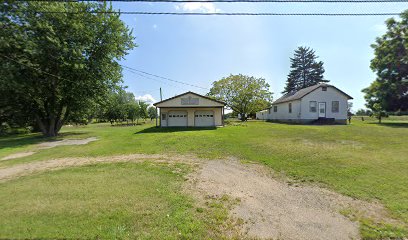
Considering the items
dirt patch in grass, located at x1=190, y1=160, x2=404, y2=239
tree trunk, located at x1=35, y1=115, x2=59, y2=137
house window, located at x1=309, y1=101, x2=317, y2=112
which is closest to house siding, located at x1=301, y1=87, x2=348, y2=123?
house window, located at x1=309, y1=101, x2=317, y2=112

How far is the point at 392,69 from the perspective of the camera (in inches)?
1032

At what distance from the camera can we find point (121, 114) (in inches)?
1870

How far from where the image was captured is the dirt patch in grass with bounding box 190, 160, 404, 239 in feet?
11.5

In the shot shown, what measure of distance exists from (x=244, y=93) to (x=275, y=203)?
3064 centimetres

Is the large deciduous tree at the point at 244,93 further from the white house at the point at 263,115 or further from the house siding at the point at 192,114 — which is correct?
the house siding at the point at 192,114

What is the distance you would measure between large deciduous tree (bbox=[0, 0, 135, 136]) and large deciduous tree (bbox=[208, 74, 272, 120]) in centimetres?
1776

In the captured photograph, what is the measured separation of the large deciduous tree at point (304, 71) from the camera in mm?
54562

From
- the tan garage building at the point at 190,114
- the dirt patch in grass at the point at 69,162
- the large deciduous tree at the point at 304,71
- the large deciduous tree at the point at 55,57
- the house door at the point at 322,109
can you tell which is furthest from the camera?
the large deciduous tree at the point at 304,71

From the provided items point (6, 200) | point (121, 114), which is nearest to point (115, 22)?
point (6, 200)

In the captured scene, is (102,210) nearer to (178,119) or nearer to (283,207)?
(283,207)

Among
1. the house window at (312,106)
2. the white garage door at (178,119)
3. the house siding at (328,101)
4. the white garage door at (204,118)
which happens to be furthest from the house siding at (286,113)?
the white garage door at (178,119)

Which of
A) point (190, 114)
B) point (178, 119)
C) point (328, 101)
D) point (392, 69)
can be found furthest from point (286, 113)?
point (178, 119)

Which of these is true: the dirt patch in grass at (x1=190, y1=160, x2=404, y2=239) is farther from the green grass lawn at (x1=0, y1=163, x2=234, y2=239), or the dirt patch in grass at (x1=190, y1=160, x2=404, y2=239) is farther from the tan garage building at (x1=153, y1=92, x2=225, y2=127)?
the tan garage building at (x1=153, y1=92, x2=225, y2=127)

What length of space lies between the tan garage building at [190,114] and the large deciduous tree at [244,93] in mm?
10915
